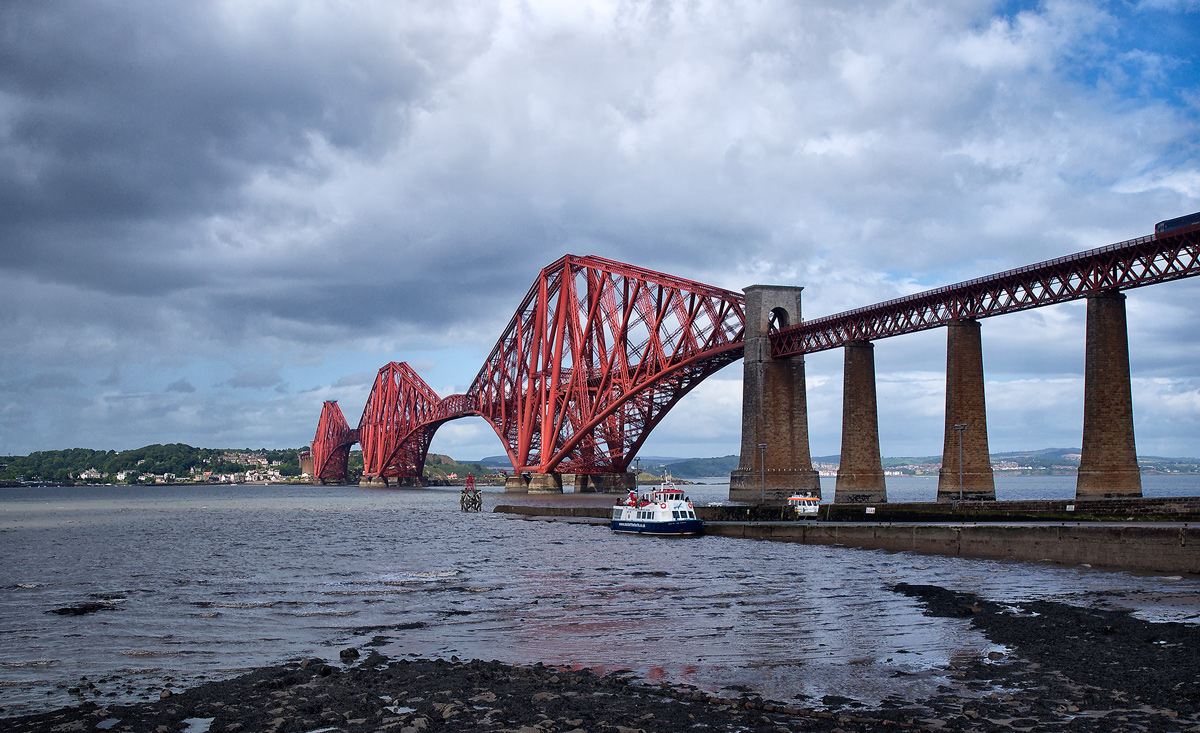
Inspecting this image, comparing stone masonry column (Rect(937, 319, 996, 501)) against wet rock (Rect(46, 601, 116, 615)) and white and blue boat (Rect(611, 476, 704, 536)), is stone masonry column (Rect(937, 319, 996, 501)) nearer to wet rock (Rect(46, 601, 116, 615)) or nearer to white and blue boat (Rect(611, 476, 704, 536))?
white and blue boat (Rect(611, 476, 704, 536))

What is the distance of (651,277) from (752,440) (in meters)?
32.7

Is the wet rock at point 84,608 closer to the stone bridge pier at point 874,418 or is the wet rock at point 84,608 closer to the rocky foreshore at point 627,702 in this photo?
the rocky foreshore at point 627,702

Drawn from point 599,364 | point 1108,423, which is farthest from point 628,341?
point 1108,423

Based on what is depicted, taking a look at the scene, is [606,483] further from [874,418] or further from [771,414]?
[874,418]

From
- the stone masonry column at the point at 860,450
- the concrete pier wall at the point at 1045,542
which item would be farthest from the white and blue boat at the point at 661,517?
the stone masonry column at the point at 860,450

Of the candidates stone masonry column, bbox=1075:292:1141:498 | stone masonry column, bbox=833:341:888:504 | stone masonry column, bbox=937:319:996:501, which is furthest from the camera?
stone masonry column, bbox=833:341:888:504

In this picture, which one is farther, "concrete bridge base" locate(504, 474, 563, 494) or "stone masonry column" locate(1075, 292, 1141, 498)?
"concrete bridge base" locate(504, 474, 563, 494)

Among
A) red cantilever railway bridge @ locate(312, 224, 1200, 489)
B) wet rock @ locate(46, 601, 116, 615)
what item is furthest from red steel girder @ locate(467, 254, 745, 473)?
wet rock @ locate(46, 601, 116, 615)

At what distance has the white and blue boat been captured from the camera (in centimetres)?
5438

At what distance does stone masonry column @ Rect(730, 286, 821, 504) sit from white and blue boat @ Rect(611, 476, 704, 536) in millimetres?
14569

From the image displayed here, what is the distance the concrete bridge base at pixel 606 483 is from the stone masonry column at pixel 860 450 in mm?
54754

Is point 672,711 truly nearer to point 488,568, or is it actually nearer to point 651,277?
point 488,568

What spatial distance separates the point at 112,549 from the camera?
51.0 metres

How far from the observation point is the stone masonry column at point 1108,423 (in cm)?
4316
